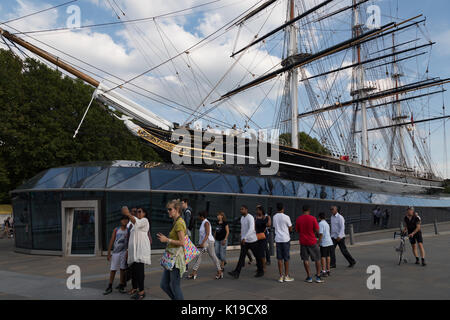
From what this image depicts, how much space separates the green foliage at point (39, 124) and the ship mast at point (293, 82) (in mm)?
11806

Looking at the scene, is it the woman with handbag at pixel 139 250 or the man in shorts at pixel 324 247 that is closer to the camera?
the woman with handbag at pixel 139 250

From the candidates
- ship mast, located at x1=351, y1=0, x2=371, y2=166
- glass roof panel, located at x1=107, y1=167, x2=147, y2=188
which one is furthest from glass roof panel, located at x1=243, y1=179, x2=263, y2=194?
ship mast, located at x1=351, y1=0, x2=371, y2=166

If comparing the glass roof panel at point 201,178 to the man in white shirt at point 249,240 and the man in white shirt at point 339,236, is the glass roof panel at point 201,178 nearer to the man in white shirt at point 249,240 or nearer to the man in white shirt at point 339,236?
the man in white shirt at point 249,240

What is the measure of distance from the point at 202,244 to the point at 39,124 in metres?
20.6

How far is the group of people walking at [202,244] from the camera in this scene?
15.8 feet

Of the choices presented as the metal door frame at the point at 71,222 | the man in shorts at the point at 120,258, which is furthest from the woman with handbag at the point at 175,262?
the metal door frame at the point at 71,222

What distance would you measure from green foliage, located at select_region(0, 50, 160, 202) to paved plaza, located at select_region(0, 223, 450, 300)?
1304 centimetres

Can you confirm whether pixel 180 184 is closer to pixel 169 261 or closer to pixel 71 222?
pixel 71 222

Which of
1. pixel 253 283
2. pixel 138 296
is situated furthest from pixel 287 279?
pixel 138 296

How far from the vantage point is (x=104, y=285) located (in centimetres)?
681

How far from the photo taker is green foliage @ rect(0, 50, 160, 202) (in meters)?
22.1

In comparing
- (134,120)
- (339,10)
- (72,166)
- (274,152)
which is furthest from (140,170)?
(339,10)

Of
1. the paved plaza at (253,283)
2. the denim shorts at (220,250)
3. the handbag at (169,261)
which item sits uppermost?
the handbag at (169,261)

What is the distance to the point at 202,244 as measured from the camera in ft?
23.4
